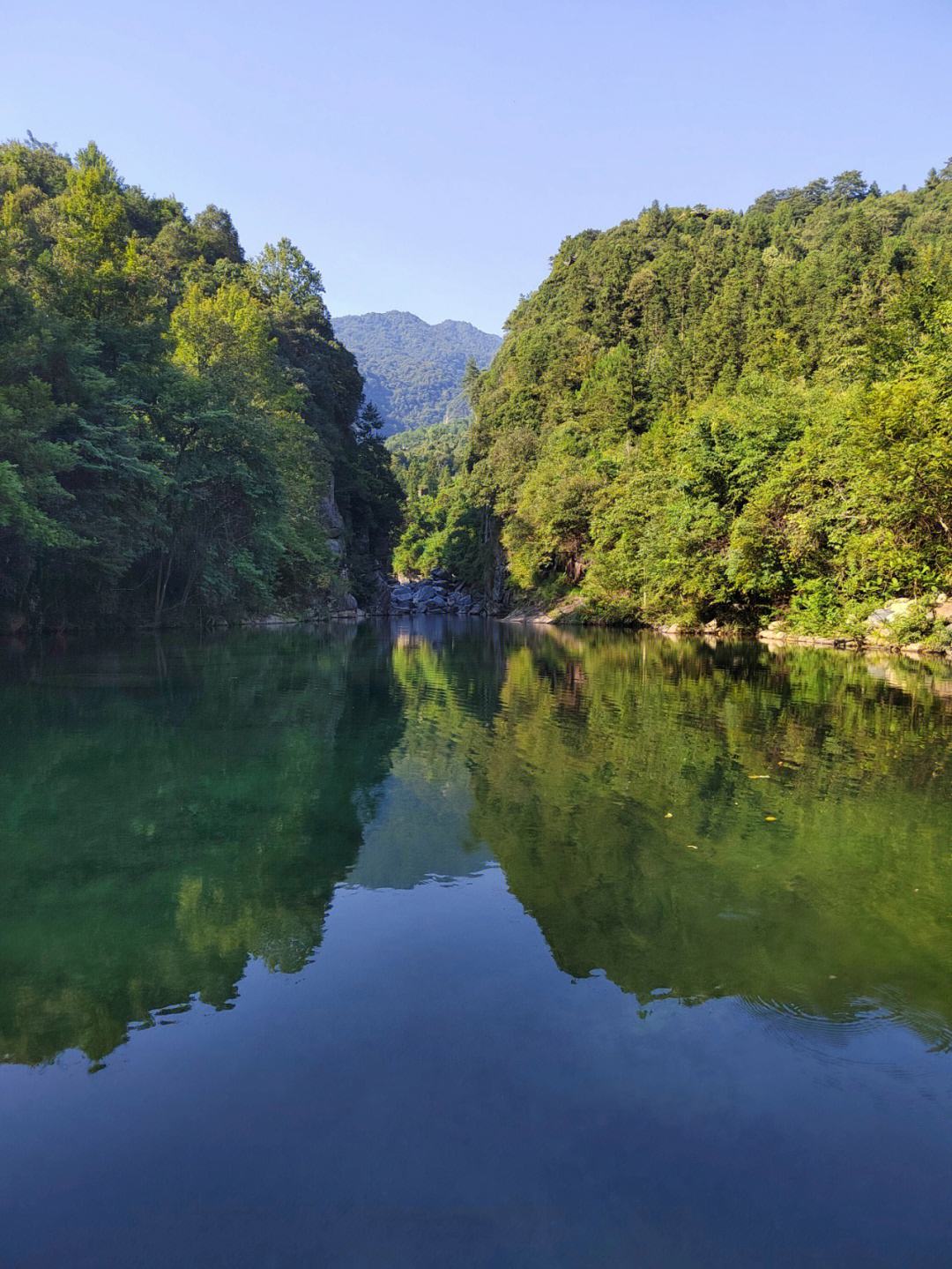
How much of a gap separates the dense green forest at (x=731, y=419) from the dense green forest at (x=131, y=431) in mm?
18333

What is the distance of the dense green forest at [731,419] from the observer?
2705 centimetres

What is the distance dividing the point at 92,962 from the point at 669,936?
3.57 m

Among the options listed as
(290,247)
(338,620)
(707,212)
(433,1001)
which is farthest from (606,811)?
(707,212)

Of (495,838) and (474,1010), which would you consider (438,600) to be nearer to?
(495,838)

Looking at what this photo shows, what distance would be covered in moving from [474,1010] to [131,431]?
30082 mm

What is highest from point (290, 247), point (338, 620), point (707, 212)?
point (707, 212)

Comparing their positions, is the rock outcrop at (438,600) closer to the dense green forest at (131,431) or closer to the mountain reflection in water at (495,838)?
the dense green forest at (131,431)

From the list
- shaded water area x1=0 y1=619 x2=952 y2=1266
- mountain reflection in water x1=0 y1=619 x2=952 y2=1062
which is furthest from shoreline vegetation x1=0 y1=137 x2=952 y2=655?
shaded water area x1=0 y1=619 x2=952 y2=1266

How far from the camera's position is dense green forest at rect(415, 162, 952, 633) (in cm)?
2705

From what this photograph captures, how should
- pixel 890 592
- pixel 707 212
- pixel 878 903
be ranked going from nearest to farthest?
pixel 878 903
pixel 890 592
pixel 707 212

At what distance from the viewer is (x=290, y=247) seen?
66.8 m

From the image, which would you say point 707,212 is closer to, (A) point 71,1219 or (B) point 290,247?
(B) point 290,247

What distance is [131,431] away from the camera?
98.5ft

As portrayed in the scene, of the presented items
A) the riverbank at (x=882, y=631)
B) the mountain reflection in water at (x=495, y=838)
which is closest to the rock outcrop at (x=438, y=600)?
the riverbank at (x=882, y=631)
